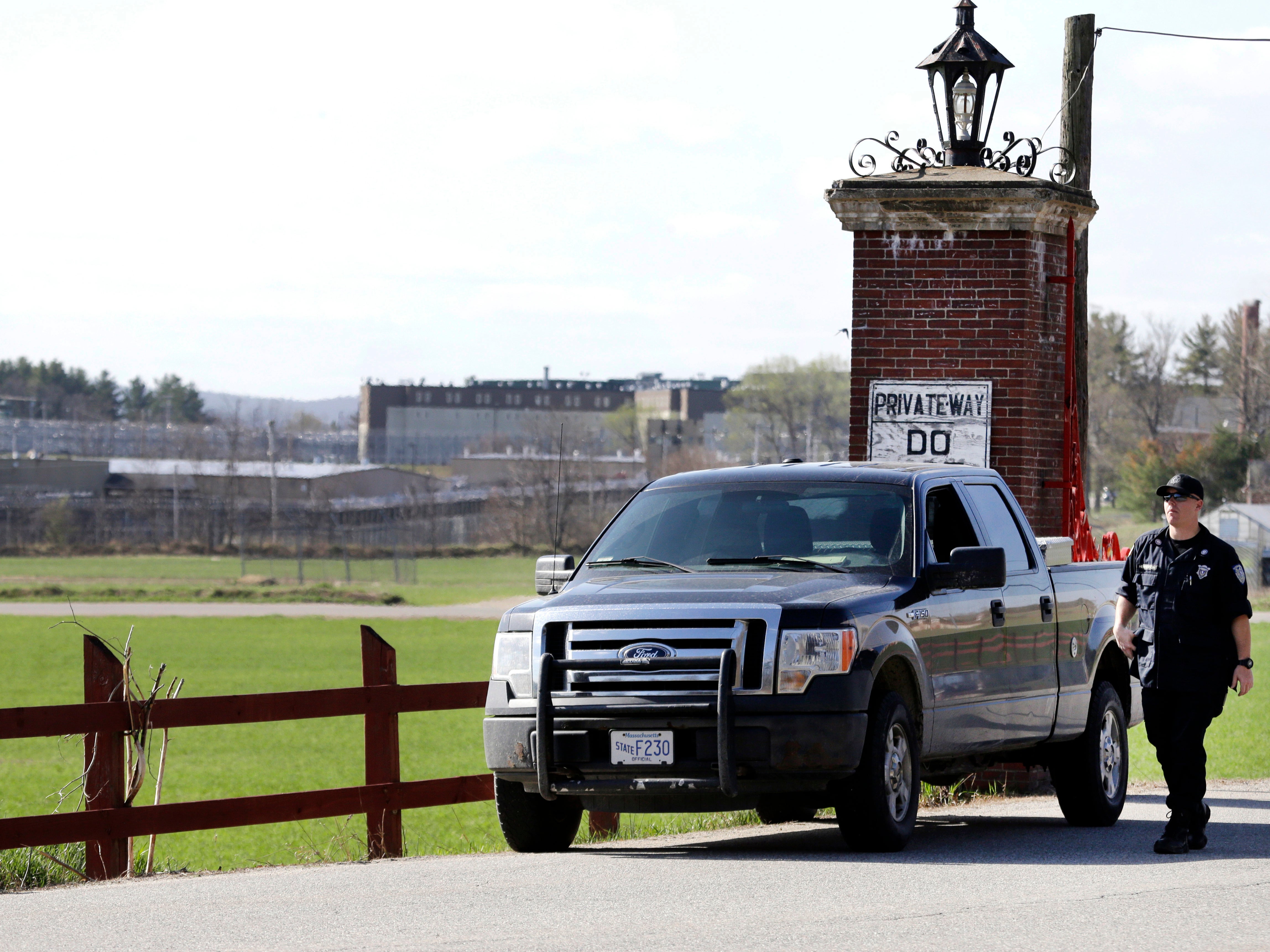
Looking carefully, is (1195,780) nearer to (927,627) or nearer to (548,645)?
(927,627)

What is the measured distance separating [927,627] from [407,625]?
153 ft

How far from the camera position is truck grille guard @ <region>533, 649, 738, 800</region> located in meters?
8.19

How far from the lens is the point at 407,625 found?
54906mm

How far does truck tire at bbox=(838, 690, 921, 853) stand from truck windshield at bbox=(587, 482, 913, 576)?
2.78 ft

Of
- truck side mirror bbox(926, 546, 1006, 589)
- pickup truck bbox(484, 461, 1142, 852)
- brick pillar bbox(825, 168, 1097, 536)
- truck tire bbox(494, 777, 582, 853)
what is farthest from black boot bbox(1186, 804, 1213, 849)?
brick pillar bbox(825, 168, 1097, 536)

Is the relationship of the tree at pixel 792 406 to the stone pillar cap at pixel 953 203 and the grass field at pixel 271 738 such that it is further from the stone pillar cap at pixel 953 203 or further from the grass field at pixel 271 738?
the stone pillar cap at pixel 953 203

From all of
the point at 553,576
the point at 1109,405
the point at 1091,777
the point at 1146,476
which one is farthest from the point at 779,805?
the point at 1109,405

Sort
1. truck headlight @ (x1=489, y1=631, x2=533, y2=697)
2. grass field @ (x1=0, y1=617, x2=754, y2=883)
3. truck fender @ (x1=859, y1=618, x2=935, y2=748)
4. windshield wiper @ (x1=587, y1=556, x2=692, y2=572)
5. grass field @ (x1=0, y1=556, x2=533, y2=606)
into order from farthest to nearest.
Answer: grass field @ (x1=0, y1=556, x2=533, y2=606), grass field @ (x1=0, y1=617, x2=754, y2=883), windshield wiper @ (x1=587, y1=556, x2=692, y2=572), truck headlight @ (x1=489, y1=631, x2=533, y2=697), truck fender @ (x1=859, y1=618, x2=935, y2=748)

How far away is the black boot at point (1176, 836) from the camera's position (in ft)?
29.7

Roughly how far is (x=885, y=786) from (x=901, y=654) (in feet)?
2.12

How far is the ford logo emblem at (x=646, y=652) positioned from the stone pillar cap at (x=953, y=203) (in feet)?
18.2

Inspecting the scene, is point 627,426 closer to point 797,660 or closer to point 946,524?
point 946,524

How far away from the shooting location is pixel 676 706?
834 centimetres

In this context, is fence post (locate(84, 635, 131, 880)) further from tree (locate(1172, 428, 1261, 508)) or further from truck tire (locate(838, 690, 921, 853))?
tree (locate(1172, 428, 1261, 508))
